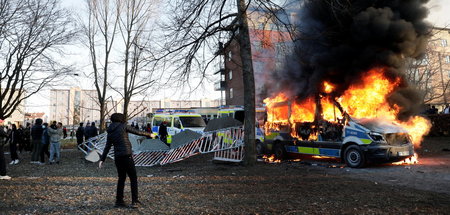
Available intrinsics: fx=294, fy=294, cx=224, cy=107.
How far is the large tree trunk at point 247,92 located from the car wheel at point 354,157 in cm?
322

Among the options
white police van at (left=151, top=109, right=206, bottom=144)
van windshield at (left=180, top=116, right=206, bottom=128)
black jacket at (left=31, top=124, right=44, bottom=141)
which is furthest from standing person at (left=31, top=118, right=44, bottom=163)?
van windshield at (left=180, top=116, right=206, bottom=128)

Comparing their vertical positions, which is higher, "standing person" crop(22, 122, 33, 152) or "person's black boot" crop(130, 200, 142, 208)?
"standing person" crop(22, 122, 33, 152)

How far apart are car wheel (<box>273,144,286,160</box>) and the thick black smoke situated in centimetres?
244

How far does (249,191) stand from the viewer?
6.54 meters

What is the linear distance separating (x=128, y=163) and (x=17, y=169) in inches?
334

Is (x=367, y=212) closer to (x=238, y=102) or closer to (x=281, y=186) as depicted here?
(x=281, y=186)

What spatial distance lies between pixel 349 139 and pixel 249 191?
201 inches

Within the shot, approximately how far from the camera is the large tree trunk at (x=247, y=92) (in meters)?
10.6

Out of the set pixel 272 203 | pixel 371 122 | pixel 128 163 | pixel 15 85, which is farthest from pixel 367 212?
pixel 15 85

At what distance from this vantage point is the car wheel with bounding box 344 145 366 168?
969 cm

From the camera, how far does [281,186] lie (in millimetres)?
6984

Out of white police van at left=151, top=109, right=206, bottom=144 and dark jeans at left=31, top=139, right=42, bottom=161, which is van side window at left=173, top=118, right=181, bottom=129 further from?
dark jeans at left=31, top=139, right=42, bottom=161

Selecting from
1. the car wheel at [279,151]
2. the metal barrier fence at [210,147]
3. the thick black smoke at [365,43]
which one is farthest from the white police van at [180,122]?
the thick black smoke at [365,43]

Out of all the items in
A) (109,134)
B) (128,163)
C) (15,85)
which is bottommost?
(128,163)
